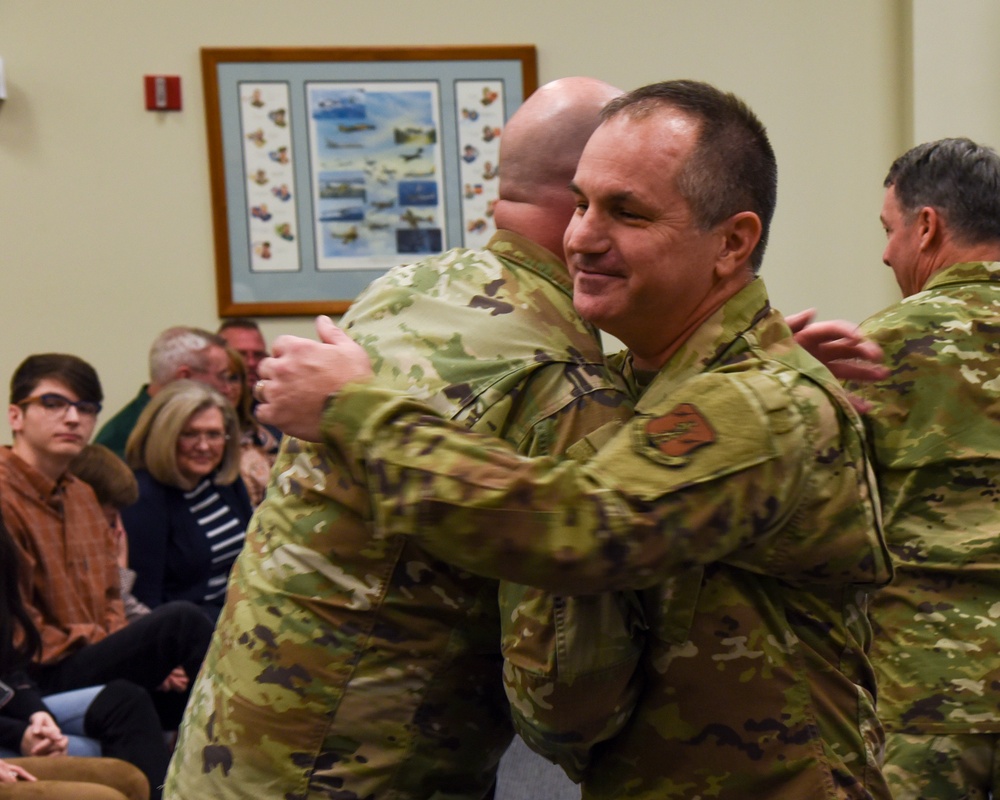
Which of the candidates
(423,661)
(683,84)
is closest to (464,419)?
(423,661)

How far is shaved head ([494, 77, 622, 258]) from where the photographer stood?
4.64ft

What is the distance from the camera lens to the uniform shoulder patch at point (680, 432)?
3.49 feet

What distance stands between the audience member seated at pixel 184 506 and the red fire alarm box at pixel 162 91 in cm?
153

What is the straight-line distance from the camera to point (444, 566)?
1.26 m

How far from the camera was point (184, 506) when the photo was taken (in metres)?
3.79

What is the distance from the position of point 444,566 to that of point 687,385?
0.32m

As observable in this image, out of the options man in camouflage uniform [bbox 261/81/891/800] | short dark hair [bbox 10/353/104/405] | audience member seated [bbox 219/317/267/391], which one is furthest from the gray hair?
man in camouflage uniform [bbox 261/81/891/800]

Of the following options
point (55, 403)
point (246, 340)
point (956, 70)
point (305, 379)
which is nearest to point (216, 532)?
point (55, 403)

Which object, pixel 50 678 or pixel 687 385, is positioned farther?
pixel 50 678

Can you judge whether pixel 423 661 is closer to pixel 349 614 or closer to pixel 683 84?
pixel 349 614

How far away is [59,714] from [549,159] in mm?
2258

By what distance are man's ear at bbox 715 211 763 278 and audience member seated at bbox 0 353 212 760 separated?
2.34 metres

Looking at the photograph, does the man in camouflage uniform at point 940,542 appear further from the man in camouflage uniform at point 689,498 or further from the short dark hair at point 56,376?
the short dark hair at point 56,376

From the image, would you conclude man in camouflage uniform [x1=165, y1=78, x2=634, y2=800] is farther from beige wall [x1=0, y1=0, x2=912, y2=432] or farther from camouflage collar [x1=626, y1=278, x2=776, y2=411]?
beige wall [x1=0, y1=0, x2=912, y2=432]
